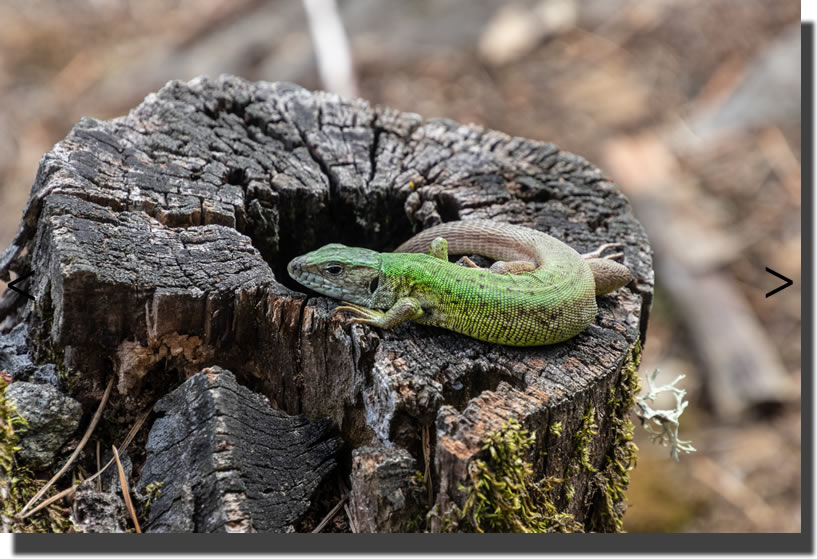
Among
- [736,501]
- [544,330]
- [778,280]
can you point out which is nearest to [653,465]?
[736,501]

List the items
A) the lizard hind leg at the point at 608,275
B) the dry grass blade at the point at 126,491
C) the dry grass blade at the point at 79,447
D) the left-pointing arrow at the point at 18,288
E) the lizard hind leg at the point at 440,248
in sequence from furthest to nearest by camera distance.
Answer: the lizard hind leg at the point at 440,248, the lizard hind leg at the point at 608,275, the left-pointing arrow at the point at 18,288, the dry grass blade at the point at 79,447, the dry grass blade at the point at 126,491

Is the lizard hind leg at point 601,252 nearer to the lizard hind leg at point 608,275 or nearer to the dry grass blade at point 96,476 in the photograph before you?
the lizard hind leg at point 608,275

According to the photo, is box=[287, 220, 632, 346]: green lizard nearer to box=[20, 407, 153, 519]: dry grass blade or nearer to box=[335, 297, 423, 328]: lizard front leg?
box=[335, 297, 423, 328]: lizard front leg

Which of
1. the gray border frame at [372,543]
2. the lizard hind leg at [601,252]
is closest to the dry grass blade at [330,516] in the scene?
the gray border frame at [372,543]

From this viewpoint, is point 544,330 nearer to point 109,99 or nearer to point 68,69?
point 109,99

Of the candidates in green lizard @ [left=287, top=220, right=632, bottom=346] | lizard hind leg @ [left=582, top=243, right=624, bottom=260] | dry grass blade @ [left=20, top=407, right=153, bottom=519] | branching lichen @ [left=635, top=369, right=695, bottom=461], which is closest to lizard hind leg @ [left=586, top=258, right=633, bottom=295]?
green lizard @ [left=287, top=220, right=632, bottom=346]

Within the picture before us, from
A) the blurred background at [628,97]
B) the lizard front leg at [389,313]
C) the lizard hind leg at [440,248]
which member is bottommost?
the lizard front leg at [389,313]

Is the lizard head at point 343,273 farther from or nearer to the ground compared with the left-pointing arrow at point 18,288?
nearer to the ground

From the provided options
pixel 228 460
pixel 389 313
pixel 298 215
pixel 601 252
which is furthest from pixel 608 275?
pixel 228 460
